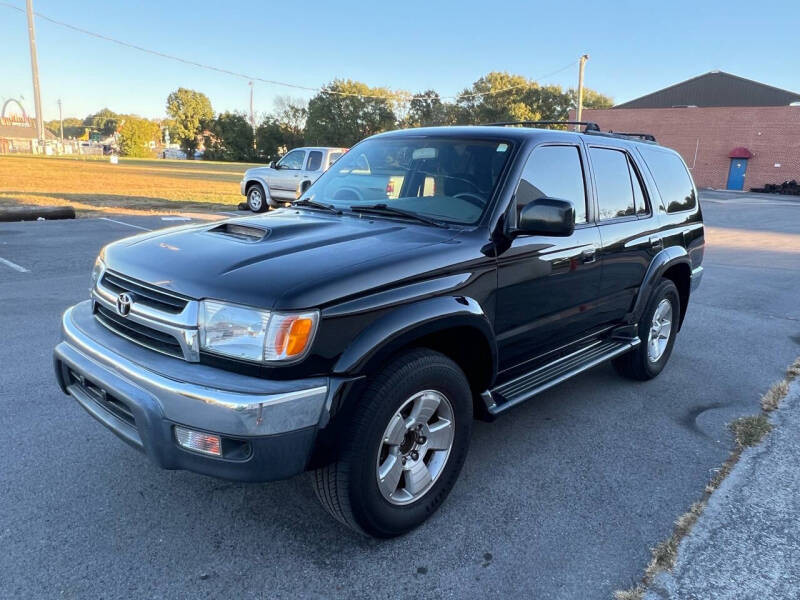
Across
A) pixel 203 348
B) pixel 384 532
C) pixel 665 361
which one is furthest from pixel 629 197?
pixel 203 348

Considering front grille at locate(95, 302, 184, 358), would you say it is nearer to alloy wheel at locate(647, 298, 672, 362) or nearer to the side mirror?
the side mirror

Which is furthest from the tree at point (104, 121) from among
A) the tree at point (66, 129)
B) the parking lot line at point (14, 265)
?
the parking lot line at point (14, 265)

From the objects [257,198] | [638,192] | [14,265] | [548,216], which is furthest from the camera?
[257,198]

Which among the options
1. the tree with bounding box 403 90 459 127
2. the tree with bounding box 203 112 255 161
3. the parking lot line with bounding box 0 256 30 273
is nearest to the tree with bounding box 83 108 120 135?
the tree with bounding box 203 112 255 161

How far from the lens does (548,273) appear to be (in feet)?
11.3

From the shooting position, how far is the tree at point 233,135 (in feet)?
254

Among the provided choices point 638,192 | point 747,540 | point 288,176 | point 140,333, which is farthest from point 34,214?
point 747,540

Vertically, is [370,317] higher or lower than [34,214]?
higher

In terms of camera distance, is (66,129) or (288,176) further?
(66,129)

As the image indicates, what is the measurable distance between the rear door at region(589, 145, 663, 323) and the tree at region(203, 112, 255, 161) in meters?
78.9

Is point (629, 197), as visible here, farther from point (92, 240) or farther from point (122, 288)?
point (92, 240)

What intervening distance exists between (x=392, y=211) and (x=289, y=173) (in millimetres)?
13098

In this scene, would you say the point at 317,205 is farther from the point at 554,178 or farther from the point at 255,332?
the point at 255,332

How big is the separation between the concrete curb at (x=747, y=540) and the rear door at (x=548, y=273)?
125 cm
